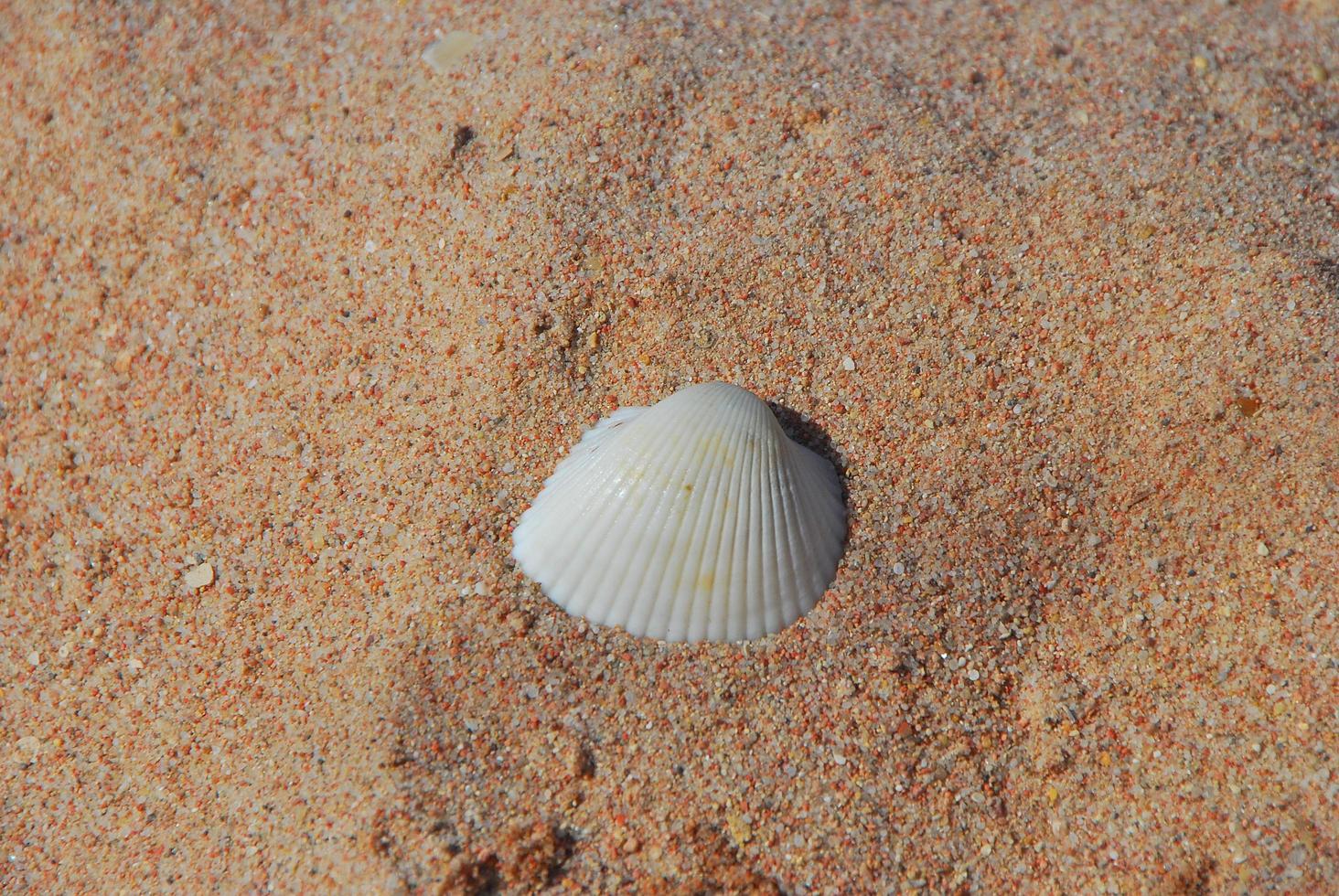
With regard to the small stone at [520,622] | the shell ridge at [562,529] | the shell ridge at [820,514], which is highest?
the shell ridge at [562,529]

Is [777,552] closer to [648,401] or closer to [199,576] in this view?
[648,401]

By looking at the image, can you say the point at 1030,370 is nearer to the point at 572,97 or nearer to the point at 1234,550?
the point at 1234,550

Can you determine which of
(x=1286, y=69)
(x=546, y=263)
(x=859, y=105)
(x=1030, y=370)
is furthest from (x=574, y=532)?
(x=1286, y=69)

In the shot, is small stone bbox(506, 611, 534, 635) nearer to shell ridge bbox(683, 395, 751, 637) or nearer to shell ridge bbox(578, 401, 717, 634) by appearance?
shell ridge bbox(578, 401, 717, 634)

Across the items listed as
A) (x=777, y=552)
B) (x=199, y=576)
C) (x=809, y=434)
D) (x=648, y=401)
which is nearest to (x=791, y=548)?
(x=777, y=552)

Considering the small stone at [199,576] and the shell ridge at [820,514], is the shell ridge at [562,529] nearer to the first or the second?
the shell ridge at [820,514]

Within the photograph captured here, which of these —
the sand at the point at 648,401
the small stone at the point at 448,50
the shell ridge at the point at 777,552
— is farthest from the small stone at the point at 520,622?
the small stone at the point at 448,50

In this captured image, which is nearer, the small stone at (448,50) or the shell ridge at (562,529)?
the shell ridge at (562,529)

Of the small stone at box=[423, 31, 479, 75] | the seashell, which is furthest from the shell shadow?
the small stone at box=[423, 31, 479, 75]
